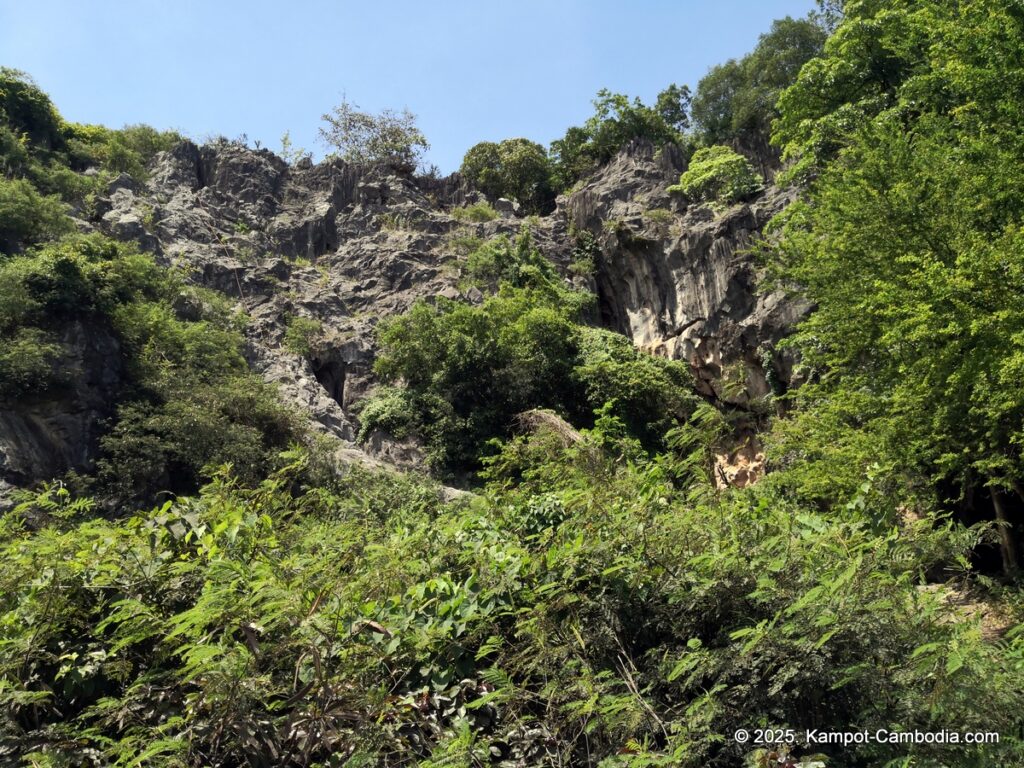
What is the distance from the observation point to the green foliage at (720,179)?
2470cm

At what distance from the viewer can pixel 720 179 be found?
25453mm

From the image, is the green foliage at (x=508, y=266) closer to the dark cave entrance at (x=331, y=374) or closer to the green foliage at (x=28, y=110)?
the dark cave entrance at (x=331, y=374)

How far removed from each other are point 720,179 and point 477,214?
9.07 meters

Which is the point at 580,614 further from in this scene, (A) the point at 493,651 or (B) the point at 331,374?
(B) the point at 331,374

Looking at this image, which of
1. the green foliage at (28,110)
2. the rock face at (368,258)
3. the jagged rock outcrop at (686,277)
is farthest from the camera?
the green foliage at (28,110)

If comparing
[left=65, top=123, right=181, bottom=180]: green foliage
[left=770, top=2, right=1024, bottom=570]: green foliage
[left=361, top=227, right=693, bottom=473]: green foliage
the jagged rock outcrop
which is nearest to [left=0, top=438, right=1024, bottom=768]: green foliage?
[left=770, top=2, right=1024, bottom=570]: green foliage

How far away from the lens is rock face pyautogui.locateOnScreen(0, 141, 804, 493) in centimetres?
2166

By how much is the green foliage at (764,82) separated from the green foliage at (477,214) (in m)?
8.85

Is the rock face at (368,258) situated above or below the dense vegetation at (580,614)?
above

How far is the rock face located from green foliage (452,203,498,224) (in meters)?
0.49

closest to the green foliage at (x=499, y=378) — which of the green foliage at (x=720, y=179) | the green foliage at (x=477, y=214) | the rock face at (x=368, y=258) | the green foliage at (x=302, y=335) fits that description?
the rock face at (x=368, y=258)

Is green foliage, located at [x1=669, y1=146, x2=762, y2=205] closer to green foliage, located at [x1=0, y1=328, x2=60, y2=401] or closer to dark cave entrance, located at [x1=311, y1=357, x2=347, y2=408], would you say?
dark cave entrance, located at [x1=311, y1=357, x2=347, y2=408]

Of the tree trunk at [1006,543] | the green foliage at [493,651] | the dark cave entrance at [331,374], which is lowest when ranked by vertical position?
the tree trunk at [1006,543]

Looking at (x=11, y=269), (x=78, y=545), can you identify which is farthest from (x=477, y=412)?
(x=78, y=545)
